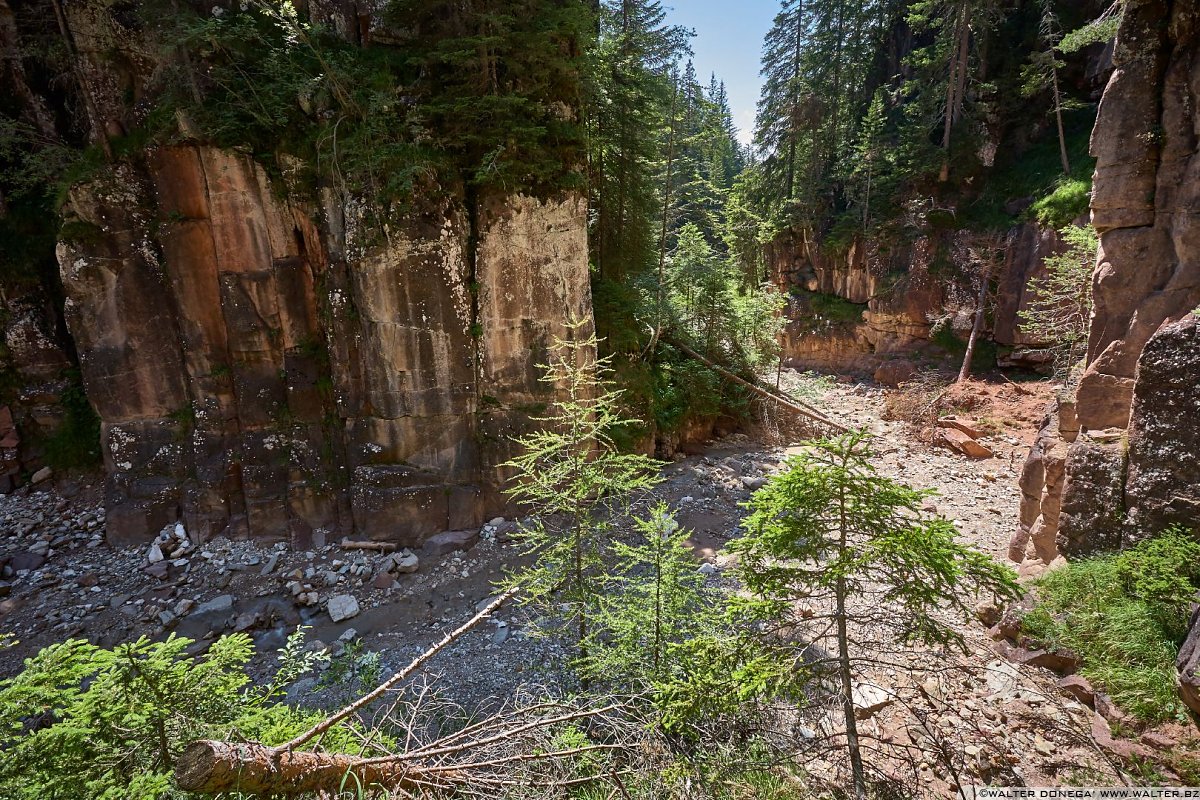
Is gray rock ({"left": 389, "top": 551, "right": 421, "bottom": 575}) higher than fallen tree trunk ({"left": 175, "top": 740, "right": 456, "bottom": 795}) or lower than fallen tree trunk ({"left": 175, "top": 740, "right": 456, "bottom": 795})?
lower

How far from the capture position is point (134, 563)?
37.6 ft

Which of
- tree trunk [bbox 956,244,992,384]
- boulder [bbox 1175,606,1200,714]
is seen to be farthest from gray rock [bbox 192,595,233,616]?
tree trunk [bbox 956,244,992,384]

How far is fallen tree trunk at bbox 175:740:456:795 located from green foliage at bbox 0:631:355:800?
16.0 inches

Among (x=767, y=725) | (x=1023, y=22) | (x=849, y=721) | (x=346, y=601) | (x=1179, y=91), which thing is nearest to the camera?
(x=849, y=721)

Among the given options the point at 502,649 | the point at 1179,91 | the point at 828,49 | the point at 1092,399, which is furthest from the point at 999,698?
the point at 828,49

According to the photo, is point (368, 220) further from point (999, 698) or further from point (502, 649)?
point (999, 698)

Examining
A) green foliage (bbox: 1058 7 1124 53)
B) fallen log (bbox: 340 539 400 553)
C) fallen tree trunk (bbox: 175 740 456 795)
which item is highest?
green foliage (bbox: 1058 7 1124 53)

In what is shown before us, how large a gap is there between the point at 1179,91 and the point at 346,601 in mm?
14752

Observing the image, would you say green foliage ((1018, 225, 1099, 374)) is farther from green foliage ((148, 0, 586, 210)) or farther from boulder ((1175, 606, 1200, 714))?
green foliage ((148, 0, 586, 210))

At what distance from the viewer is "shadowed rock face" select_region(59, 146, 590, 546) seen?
11.0 m

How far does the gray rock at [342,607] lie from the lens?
9688 millimetres

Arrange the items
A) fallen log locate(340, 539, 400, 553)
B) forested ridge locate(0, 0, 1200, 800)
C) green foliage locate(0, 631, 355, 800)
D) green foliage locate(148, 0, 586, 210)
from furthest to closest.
A: fallen log locate(340, 539, 400, 553)
green foliage locate(148, 0, 586, 210)
forested ridge locate(0, 0, 1200, 800)
green foliage locate(0, 631, 355, 800)

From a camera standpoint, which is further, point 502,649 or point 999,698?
point 502,649

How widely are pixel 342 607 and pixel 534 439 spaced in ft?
15.9
